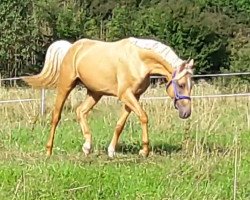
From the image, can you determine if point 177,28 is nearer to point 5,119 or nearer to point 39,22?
point 39,22

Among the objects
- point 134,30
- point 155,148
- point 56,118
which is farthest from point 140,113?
point 134,30

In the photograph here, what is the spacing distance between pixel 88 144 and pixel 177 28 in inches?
1149

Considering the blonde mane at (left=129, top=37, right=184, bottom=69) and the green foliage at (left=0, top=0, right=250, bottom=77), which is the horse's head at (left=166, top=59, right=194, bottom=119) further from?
the green foliage at (left=0, top=0, right=250, bottom=77)

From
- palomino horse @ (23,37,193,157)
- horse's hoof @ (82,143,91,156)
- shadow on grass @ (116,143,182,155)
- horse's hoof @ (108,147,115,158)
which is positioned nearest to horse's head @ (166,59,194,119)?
palomino horse @ (23,37,193,157)

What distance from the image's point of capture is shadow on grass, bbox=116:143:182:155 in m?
9.49

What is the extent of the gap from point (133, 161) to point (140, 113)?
64cm

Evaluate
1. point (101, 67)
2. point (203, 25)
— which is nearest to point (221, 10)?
point (203, 25)

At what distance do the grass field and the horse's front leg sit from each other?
14 centimetres

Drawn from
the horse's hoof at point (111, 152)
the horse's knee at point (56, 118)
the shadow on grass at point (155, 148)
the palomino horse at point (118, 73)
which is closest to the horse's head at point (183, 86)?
the palomino horse at point (118, 73)

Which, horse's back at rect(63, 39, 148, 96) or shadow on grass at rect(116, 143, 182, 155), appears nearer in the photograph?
horse's back at rect(63, 39, 148, 96)

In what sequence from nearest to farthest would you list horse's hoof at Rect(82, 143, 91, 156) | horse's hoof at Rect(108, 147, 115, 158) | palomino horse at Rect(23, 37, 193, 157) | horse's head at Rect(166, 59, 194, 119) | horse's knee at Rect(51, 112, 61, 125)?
horse's head at Rect(166, 59, 194, 119) < palomino horse at Rect(23, 37, 193, 157) < horse's hoof at Rect(108, 147, 115, 158) < horse's hoof at Rect(82, 143, 91, 156) < horse's knee at Rect(51, 112, 61, 125)

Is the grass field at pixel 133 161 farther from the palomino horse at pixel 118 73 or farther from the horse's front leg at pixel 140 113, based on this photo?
the palomino horse at pixel 118 73

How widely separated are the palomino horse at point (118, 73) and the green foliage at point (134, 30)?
22.1 metres

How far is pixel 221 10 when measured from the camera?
5044 centimetres
